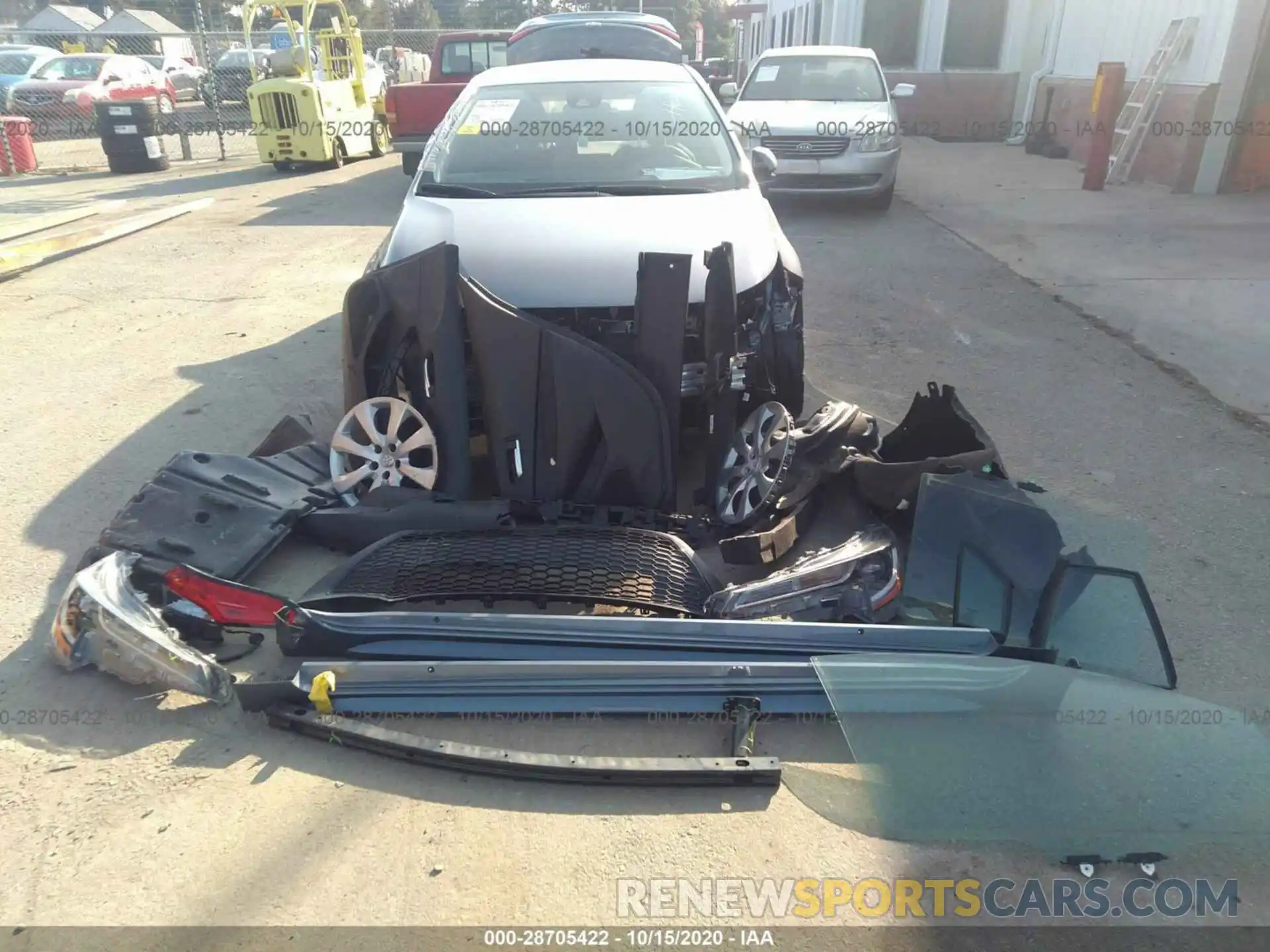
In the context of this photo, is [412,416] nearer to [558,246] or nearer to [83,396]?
[558,246]

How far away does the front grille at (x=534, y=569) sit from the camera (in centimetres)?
290

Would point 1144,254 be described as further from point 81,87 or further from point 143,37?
point 143,37

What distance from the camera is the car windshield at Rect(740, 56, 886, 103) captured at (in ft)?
33.4

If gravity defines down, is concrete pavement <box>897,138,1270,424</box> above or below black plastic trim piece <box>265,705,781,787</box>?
above

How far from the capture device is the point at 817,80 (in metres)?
10.4

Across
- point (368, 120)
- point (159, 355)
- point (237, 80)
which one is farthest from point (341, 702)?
point (237, 80)

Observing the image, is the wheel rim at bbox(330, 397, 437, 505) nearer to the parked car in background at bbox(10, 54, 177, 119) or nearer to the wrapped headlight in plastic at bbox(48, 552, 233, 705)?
the wrapped headlight in plastic at bbox(48, 552, 233, 705)

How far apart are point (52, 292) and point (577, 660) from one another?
676 cm

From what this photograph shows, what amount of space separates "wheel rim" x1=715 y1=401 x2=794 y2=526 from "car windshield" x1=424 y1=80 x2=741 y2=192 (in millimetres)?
1438

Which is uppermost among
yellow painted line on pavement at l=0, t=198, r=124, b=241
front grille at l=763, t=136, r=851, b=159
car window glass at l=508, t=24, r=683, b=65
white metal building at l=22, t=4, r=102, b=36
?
white metal building at l=22, t=4, r=102, b=36

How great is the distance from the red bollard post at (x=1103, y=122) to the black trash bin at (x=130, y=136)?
1411 cm

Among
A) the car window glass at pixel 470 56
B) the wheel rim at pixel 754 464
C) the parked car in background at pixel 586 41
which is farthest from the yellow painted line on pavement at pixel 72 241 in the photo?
the wheel rim at pixel 754 464

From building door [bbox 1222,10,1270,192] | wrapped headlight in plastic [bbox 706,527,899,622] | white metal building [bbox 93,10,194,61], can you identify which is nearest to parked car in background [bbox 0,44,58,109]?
white metal building [bbox 93,10,194,61]

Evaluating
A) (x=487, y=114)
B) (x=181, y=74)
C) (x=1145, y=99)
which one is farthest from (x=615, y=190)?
(x=181, y=74)
